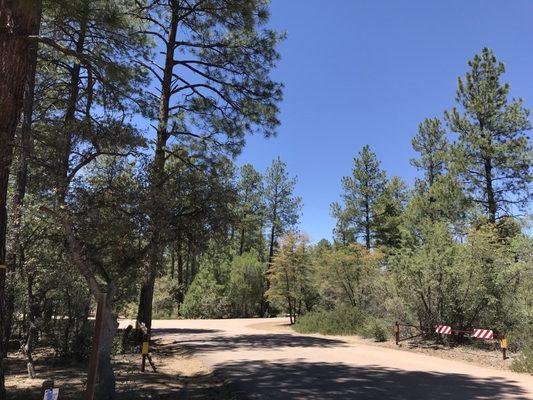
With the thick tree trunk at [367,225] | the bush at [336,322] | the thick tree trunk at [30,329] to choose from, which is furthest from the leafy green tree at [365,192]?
the thick tree trunk at [30,329]

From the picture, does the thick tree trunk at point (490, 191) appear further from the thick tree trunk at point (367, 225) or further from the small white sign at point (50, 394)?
the small white sign at point (50, 394)

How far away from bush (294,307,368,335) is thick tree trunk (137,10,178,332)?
412 inches

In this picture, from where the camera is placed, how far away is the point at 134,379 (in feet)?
33.5

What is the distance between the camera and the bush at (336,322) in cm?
2252

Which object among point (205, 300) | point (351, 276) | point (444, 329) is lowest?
point (205, 300)

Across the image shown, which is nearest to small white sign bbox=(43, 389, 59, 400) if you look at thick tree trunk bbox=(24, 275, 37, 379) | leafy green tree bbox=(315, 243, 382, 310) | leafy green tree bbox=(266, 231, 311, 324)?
thick tree trunk bbox=(24, 275, 37, 379)

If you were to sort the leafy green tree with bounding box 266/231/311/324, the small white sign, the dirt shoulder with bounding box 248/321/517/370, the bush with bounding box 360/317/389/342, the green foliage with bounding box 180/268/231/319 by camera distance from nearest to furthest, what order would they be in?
1. the small white sign
2. the dirt shoulder with bounding box 248/321/517/370
3. the bush with bounding box 360/317/389/342
4. the leafy green tree with bounding box 266/231/311/324
5. the green foliage with bounding box 180/268/231/319

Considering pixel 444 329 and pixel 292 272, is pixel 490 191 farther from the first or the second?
pixel 292 272

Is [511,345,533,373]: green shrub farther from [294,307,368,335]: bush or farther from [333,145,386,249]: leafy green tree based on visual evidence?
[333,145,386,249]: leafy green tree

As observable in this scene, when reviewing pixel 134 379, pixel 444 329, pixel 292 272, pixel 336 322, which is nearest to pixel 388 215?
pixel 292 272

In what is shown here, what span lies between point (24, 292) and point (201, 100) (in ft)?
28.6

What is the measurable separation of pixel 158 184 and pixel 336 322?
17429 millimetres

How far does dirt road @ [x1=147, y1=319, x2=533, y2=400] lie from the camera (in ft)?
28.3

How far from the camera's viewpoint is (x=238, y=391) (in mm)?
8969
